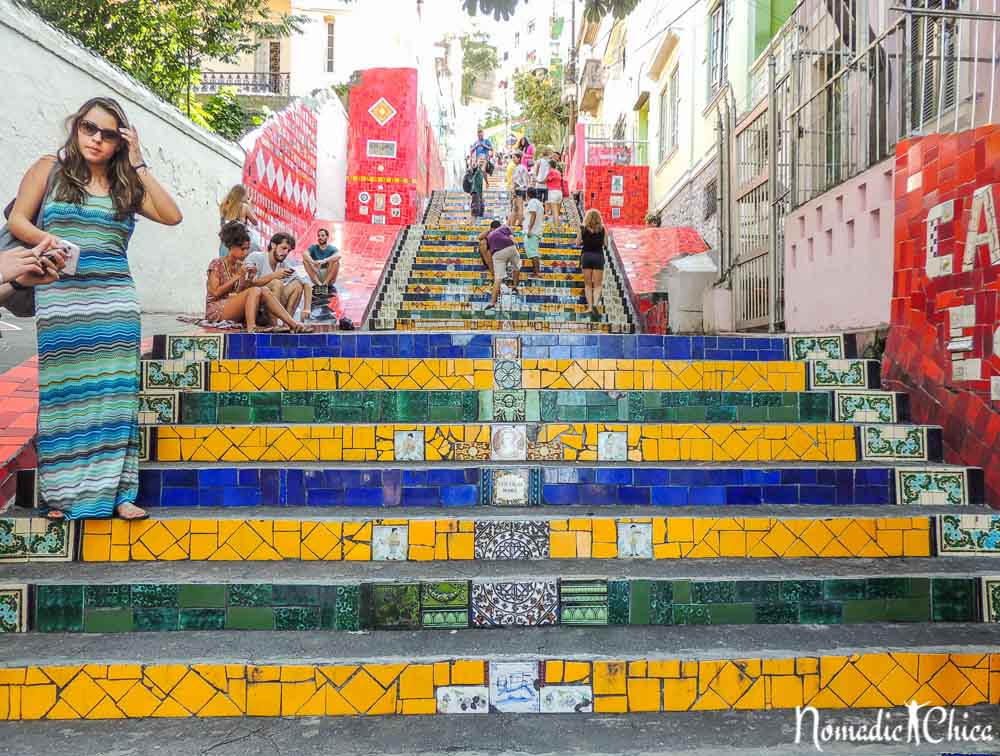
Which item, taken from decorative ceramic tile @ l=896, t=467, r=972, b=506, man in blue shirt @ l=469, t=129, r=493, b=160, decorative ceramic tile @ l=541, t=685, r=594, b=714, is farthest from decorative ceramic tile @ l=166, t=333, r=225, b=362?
man in blue shirt @ l=469, t=129, r=493, b=160

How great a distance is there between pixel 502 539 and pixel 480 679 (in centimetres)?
61

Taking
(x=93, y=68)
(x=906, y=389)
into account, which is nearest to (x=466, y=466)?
(x=906, y=389)

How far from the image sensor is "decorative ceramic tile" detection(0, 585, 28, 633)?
2480mm

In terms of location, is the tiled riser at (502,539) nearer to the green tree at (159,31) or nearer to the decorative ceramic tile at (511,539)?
the decorative ceramic tile at (511,539)

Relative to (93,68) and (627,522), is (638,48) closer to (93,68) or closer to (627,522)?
(93,68)

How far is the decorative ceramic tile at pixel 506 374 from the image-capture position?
12.5 ft

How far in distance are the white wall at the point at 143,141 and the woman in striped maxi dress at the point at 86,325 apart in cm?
139

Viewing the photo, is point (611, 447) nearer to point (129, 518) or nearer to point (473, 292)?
point (129, 518)

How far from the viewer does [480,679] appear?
7.45 feet

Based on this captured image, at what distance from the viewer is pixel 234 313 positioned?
4.84 metres

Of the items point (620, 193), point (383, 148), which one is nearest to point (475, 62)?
point (620, 193)

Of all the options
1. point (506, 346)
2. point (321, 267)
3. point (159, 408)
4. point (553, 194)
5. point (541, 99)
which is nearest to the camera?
point (159, 408)

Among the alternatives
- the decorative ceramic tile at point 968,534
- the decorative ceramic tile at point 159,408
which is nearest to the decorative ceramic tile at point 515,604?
the decorative ceramic tile at point 968,534

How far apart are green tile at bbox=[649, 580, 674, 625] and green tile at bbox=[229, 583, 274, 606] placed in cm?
131
